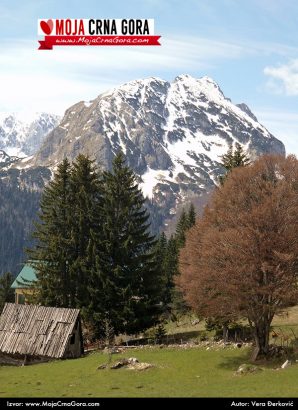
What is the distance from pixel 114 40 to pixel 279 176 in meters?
17.4

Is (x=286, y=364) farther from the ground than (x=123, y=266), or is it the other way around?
(x=123, y=266)

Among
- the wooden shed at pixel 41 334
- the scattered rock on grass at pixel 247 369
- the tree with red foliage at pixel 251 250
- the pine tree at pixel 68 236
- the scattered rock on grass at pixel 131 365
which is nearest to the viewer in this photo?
the scattered rock on grass at pixel 247 369

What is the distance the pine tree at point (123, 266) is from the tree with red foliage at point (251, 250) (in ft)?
37.6

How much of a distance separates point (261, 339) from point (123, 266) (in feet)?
59.2

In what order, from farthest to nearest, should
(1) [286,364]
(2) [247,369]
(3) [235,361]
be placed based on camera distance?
1. (3) [235,361]
2. (1) [286,364]
3. (2) [247,369]

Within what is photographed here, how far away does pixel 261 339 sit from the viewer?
130 feet

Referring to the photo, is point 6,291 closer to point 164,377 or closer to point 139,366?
point 139,366

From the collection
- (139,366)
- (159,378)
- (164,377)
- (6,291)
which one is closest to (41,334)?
(139,366)

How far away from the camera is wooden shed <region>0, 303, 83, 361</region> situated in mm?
47500

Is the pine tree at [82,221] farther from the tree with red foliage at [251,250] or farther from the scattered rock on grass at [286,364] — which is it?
the scattered rock on grass at [286,364]

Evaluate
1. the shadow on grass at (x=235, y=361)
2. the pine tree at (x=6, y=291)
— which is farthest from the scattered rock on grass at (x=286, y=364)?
the pine tree at (x=6, y=291)

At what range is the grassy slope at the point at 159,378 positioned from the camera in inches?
1095
